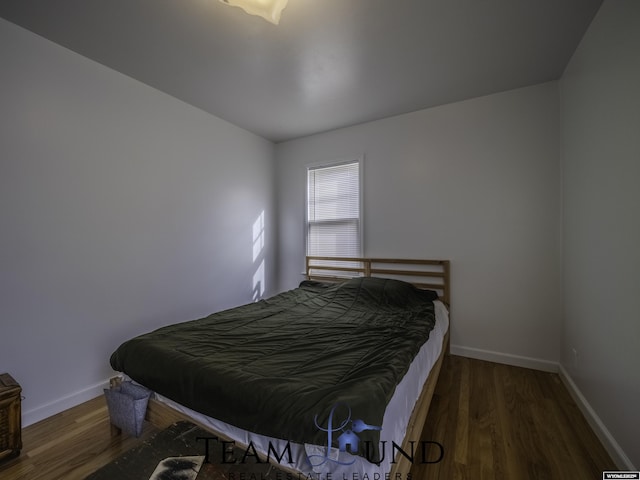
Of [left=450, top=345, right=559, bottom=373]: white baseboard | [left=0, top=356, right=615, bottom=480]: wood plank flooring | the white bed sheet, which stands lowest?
[left=0, top=356, right=615, bottom=480]: wood plank flooring

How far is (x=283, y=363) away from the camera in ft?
4.65

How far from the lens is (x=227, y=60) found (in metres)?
2.17

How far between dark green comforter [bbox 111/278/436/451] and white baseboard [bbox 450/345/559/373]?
→ 33.4 inches

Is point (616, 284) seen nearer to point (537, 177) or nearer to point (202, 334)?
point (537, 177)

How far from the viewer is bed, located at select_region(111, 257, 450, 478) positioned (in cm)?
99

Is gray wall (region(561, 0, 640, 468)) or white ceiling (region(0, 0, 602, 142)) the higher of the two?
white ceiling (region(0, 0, 602, 142))

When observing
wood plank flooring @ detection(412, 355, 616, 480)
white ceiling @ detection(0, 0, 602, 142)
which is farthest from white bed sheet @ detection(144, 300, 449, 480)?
white ceiling @ detection(0, 0, 602, 142)

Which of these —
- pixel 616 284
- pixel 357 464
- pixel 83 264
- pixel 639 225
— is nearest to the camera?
pixel 357 464

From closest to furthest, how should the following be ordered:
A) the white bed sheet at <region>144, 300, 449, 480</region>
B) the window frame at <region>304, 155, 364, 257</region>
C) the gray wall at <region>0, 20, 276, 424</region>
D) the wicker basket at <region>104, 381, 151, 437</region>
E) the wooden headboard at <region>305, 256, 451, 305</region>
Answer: the white bed sheet at <region>144, 300, 449, 480</region> < the wicker basket at <region>104, 381, 151, 437</region> < the gray wall at <region>0, 20, 276, 424</region> < the wooden headboard at <region>305, 256, 451, 305</region> < the window frame at <region>304, 155, 364, 257</region>

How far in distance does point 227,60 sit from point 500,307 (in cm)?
327

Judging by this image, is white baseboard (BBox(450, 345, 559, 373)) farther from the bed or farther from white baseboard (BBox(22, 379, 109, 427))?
white baseboard (BBox(22, 379, 109, 427))

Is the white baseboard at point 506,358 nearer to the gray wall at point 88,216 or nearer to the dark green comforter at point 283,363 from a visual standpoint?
the dark green comforter at point 283,363

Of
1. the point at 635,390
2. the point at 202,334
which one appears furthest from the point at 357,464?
the point at 635,390

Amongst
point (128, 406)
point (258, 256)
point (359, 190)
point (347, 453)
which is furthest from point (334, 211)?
point (347, 453)
